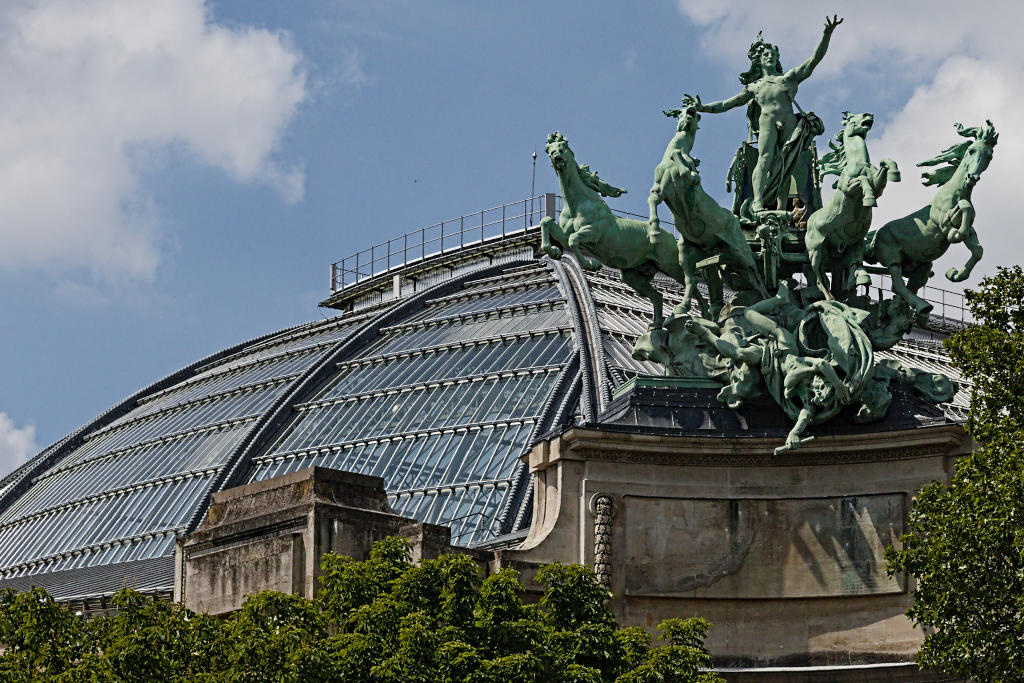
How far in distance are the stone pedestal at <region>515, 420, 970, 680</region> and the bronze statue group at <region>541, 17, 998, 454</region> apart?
48.2 inches

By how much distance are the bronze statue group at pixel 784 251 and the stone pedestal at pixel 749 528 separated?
1.22 metres

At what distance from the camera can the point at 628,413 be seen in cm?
5197

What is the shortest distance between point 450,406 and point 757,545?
38.5 m

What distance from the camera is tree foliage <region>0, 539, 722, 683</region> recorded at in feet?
136

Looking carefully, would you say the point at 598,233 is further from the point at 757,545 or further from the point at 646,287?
the point at 757,545

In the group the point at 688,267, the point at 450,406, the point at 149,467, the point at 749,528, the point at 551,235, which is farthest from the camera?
the point at 149,467

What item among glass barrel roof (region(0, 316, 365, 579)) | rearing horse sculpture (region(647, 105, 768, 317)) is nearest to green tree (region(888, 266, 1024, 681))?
rearing horse sculpture (region(647, 105, 768, 317))

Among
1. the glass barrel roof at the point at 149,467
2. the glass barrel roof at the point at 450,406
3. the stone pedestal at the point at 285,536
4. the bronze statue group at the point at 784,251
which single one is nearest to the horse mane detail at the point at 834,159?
the bronze statue group at the point at 784,251

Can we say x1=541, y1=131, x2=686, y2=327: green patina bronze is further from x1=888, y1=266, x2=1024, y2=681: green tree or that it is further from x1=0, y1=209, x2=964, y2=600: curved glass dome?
x1=0, y1=209, x2=964, y2=600: curved glass dome

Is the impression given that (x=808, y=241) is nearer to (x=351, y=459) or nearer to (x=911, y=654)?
(x=911, y=654)

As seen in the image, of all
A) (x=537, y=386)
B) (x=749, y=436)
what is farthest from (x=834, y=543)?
(x=537, y=386)

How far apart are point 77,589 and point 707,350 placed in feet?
127

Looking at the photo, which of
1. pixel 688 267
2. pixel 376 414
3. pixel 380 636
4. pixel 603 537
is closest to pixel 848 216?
pixel 688 267

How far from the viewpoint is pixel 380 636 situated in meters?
43.0
